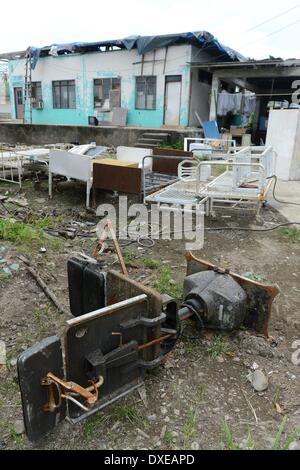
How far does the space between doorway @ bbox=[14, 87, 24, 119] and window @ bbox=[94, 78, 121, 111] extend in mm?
5535

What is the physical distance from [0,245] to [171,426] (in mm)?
2955

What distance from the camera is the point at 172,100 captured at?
562 inches

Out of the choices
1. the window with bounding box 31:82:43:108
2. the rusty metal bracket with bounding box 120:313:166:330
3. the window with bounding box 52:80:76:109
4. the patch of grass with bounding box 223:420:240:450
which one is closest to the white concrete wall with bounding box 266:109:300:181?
the rusty metal bracket with bounding box 120:313:166:330

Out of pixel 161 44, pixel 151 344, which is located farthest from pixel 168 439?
pixel 161 44

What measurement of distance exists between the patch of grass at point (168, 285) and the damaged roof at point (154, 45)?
1171cm

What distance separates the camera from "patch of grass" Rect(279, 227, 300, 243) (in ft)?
15.7

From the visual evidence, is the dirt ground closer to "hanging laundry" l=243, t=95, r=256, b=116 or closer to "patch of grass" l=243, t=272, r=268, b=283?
"patch of grass" l=243, t=272, r=268, b=283

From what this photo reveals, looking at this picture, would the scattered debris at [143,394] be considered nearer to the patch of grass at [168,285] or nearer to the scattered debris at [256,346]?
the scattered debris at [256,346]

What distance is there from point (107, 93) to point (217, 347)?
15.2 m

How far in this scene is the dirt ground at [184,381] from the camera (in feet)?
6.30

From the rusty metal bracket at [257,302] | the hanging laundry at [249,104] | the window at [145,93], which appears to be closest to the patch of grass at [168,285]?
the rusty metal bracket at [257,302]

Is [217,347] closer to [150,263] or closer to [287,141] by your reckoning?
[150,263]
